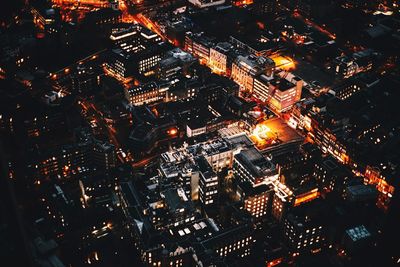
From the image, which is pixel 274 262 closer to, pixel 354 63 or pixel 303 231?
pixel 303 231

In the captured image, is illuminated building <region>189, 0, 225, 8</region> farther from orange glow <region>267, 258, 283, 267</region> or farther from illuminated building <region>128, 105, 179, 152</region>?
orange glow <region>267, 258, 283, 267</region>

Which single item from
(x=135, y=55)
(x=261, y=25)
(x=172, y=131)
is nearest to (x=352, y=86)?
(x=261, y=25)

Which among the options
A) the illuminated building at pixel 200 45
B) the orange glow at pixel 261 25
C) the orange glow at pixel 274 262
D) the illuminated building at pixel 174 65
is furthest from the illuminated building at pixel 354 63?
the orange glow at pixel 274 262

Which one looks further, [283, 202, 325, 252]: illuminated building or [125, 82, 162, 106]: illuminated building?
[125, 82, 162, 106]: illuminated building

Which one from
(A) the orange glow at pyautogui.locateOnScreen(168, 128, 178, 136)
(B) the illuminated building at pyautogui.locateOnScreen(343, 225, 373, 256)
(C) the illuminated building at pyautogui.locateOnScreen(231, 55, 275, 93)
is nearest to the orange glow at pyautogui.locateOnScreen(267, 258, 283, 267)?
(B) the illuminated building at pyautogui.locateOnScreen(343, 225, 373, 256)

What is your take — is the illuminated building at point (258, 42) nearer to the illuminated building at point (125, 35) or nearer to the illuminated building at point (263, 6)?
the illuminated building at point (263, 6)

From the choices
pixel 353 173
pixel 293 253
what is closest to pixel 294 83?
pixel 353 173
